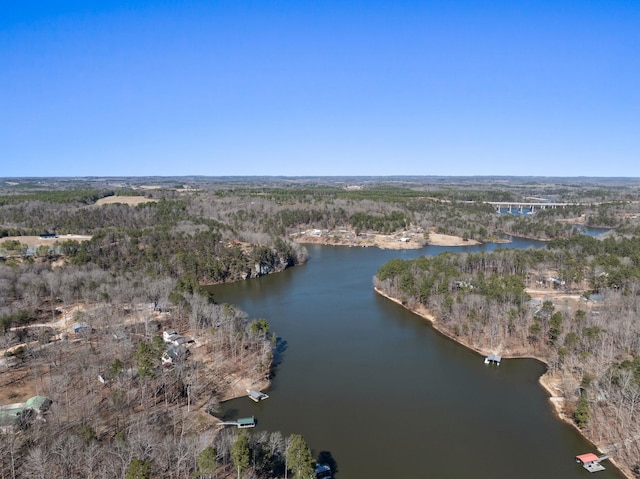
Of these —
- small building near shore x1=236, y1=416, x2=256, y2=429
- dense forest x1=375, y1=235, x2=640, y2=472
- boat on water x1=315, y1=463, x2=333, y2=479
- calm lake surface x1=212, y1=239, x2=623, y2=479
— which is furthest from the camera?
dense forest x1=375, y1=235, x2=640, y2=472

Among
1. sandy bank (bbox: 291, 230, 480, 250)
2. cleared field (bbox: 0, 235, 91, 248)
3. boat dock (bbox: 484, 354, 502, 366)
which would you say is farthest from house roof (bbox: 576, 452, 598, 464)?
cleared field (bbox: 0, 235, 91, 248)

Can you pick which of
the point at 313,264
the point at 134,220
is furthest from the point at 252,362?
the point at 134,220

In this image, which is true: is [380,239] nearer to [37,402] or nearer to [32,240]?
[32,240]

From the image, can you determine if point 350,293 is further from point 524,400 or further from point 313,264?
point 524,400

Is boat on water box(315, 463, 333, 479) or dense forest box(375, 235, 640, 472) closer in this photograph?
boat on water box(315, 463, 333, 479)

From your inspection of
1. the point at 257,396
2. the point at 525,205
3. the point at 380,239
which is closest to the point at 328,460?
the point at 257,396

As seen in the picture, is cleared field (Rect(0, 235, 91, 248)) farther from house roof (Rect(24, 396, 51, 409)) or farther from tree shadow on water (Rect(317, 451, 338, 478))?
tree shadow on water (Rect(317, 451, 338, 478))
